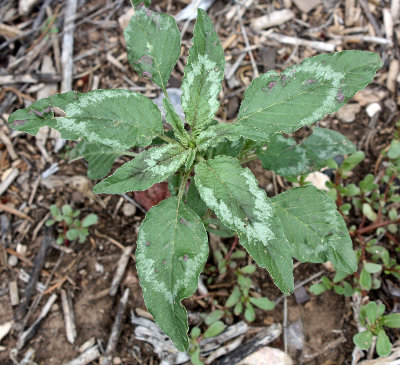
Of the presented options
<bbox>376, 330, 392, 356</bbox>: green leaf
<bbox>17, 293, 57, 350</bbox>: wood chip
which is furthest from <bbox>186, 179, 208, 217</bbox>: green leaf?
<bbox>17, 293, 57, 350</bbox>: wood chip

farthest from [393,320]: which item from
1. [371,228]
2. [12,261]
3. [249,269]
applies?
[12,261]

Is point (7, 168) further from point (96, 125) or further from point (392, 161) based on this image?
point (392, 161)

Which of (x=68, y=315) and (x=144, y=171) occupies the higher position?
(x=144, y=171)

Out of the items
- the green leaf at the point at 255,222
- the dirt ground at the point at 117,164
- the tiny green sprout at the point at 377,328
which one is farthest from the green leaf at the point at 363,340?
the green leaf at the point at 255,222

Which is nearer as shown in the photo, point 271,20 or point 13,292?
point 13,292

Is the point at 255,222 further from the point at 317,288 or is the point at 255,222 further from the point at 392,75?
the point at 392,75

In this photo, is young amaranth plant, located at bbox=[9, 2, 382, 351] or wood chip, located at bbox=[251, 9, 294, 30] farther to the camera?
wood chip, located at bbox=[251, 9, 294, 30]

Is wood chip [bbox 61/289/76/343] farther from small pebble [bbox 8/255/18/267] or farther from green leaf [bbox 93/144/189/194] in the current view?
green leaf [bbox 93/144/189/194]
